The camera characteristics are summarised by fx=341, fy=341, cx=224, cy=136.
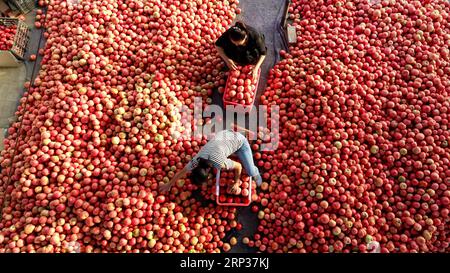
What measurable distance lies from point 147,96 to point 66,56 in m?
1.12

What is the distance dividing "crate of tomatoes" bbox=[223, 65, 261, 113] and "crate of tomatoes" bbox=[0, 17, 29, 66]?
2531mm

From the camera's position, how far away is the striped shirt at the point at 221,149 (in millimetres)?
2730

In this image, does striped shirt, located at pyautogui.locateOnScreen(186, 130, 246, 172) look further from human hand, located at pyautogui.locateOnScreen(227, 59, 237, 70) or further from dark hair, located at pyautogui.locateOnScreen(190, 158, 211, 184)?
human hand, located at pyautogui.locateOnScreen(227, 59, 237, 70)

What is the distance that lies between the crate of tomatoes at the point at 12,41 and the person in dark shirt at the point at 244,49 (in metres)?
2.40

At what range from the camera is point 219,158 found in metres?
2.73

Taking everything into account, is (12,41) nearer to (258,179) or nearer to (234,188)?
(234,188)

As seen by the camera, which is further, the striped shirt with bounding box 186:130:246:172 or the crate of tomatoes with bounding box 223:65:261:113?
the crate of tomatoes with bounding box 223:65:261:113

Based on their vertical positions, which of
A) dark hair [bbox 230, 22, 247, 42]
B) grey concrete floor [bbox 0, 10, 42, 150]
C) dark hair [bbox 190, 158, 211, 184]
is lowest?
grey concrete floor [bbox 0, 10, 42, 150]

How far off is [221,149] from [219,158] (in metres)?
0.08

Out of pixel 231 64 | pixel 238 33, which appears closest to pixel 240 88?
pixel 231 64

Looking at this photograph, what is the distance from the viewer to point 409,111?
345cm

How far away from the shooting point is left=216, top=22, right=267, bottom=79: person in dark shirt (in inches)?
132

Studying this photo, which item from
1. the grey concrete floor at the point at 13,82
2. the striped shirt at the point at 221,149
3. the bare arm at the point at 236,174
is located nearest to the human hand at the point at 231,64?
the striped shirt at the point at 221,149

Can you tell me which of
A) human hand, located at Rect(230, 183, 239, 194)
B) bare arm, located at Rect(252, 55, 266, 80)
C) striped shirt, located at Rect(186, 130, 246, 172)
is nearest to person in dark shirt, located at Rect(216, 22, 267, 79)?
bare arm, located at Rect(252, 55, 266, 80)
